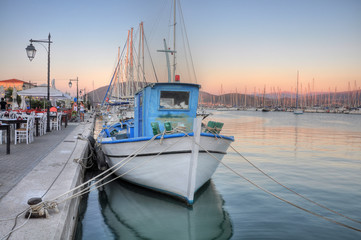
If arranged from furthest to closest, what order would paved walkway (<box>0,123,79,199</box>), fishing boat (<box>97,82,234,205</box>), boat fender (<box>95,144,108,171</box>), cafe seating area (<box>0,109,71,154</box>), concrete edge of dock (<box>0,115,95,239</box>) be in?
cafe seating area (<box>0,109,71,154</box>) < boat fender (<box>95,144,108,171</box>) < fishing boat (<box>97,82,234,205</box>) < paved walkway (<box>0,123,79,199</box>) < concrete edge of dock (<box>0,115,95,239</box>)

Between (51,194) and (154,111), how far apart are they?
3.66 metres

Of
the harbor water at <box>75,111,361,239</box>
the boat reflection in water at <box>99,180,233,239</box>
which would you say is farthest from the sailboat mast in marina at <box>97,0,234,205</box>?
the harbor water at <box>75,111,361,239</box>

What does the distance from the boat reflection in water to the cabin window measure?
95.1 inches

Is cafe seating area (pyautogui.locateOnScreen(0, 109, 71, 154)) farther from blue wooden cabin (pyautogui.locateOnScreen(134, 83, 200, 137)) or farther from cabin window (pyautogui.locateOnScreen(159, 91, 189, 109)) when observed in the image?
cabin window (pyautogui.locateOnScreen(159, 91, 189, 109))

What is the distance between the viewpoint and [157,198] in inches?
299

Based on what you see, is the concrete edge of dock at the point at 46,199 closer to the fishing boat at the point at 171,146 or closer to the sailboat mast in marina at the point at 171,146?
the sailboat mast in marina at the point at 171,146

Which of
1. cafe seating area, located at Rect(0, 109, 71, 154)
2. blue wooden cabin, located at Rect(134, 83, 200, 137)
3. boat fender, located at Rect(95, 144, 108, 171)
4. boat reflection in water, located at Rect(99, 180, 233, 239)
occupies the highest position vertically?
blue wooden cabin, located at Rect(134, 83, 200, 137)

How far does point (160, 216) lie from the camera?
6.63m

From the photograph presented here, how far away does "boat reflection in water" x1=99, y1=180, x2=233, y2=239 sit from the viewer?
595cm

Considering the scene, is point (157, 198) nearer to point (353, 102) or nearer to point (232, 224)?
point (232, 224)

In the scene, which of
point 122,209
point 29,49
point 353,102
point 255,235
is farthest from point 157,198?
point 353,102

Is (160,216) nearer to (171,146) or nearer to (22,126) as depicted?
(171,146)

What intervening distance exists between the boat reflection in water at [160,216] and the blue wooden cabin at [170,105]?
1829mm

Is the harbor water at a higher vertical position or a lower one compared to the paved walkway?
lower
